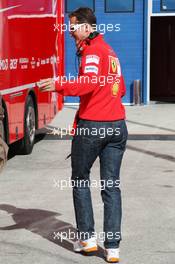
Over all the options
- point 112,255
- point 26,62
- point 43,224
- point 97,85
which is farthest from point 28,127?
point 97,85

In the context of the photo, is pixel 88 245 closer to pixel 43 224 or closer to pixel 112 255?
pixel 112 255

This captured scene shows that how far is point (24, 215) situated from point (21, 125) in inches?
152

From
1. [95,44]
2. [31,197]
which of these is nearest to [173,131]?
[31,197]

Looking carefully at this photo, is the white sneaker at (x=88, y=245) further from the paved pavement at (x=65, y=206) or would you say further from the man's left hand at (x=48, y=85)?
the man's left hand at (x=48, y=85)

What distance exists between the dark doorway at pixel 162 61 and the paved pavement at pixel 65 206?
11.7 m

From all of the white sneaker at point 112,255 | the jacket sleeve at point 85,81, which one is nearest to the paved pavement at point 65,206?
the white sneaker at point 112,255

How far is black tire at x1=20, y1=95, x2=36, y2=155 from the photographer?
1100 cm

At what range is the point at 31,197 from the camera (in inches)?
307

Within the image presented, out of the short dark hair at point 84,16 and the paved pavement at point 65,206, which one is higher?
the short dark hair at point 84,16

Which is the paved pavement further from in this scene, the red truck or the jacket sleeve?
the jacket sleeve

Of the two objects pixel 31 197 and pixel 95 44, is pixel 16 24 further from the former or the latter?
pixel 95 44

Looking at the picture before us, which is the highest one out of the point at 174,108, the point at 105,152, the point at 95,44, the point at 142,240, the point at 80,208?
the point at 95,44

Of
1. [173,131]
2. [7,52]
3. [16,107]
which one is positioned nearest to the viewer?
[7,52]

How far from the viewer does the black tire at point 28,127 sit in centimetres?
1100
